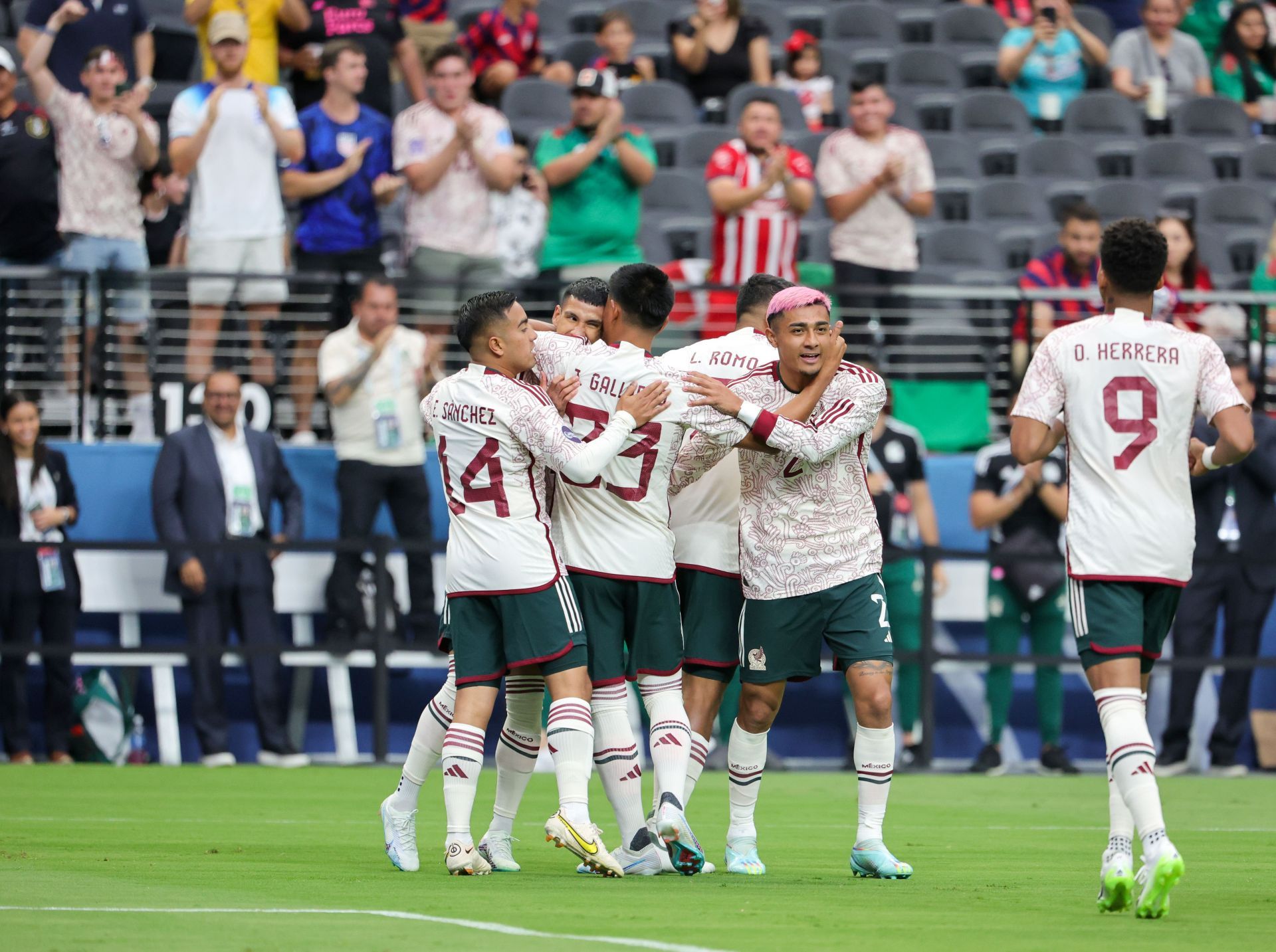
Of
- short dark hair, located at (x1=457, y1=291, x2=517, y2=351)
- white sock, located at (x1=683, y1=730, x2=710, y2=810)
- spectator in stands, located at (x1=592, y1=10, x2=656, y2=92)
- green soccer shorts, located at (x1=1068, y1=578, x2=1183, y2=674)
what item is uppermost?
spectator in stands, located at (x1=592, y1=10, x2=656, y2=92)

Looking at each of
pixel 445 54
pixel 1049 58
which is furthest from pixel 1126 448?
pixel 1049 58

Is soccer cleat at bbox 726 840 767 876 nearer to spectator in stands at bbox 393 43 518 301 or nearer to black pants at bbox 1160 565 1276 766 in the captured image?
black pants at bbox 1160 565 1276 766

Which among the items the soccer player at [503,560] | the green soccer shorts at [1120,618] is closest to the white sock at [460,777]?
the soccer player at [503,560]

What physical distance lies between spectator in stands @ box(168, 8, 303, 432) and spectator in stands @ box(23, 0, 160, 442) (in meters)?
0.37

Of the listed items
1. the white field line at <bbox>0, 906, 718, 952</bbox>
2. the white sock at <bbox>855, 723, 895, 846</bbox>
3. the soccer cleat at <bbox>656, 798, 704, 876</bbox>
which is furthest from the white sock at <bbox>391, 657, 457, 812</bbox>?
the white sock at <bbox>855, 723, 895, 846</bbox>

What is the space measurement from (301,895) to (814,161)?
37.6 feet

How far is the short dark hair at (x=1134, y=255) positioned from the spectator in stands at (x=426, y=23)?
36.3 feet

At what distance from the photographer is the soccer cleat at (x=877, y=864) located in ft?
23.5

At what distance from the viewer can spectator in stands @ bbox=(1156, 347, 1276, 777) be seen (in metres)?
13.0

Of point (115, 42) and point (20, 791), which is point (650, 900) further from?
point (115, 42)

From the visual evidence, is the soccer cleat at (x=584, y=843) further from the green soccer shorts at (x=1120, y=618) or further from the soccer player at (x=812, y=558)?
the green soccer shorts at (x=1120, y=618)

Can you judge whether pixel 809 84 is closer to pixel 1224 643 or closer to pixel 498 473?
pixel 1224 643

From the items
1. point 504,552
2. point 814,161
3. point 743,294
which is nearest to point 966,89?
point 814,161

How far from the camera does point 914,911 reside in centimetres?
613
